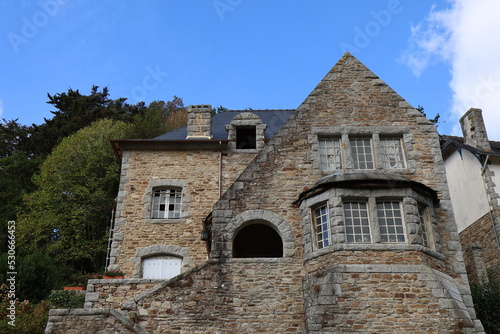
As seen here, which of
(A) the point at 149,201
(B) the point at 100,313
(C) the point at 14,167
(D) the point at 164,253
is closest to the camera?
(B) the point at 100,313

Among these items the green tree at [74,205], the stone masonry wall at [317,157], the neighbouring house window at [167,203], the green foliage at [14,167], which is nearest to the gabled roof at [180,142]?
the neighbouring house window at [167,203]

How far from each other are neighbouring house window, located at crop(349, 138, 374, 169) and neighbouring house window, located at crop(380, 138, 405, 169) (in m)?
0.32

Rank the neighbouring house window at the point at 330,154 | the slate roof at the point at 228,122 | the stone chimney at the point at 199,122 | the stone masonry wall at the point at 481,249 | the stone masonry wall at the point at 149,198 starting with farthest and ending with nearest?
the slate roof at the point at 228,122 → the stone chimney at the point at 199,122 → the stone masonry wall at the point at 481,249 → the stone masonry wall at the point at 149,198 → the neighbouring house window at the point at 330,154

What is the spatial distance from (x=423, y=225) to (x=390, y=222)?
96 centimetres

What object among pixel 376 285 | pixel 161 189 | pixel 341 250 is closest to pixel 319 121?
pixel 341 250

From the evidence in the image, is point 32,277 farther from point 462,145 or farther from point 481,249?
point 462,145

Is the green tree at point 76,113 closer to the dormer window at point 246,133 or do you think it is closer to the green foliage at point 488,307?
the dormer window at point 246,133

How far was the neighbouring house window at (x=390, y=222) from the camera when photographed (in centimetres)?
1006

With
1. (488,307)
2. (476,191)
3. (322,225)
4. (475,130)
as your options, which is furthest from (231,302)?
(475,130)

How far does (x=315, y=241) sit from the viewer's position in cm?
1040

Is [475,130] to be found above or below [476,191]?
above

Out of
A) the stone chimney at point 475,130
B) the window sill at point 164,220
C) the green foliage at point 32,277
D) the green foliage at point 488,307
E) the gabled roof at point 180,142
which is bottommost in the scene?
the green foliage at point 488,307

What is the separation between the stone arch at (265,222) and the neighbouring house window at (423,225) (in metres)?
2.79

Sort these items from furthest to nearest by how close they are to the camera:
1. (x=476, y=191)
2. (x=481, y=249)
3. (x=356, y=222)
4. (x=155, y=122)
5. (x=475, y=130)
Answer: (x=155, y=122) < (x=475, y=130) < (x=476, y=191) < (x=481, y=249) < (x=356, y=222)
